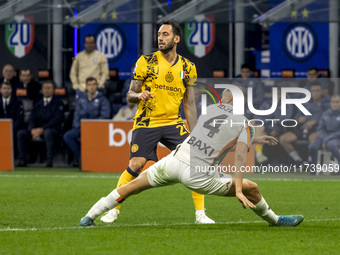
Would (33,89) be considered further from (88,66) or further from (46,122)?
(88,66)

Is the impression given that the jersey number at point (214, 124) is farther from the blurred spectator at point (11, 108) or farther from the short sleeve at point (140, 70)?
the blurred spectator at point (11, 108)

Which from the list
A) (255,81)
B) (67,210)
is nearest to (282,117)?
(255,81)

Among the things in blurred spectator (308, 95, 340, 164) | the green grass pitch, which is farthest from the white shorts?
blurred spectator (308, 95, 340, 164)

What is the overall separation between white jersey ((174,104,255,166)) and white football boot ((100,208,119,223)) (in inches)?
49.9

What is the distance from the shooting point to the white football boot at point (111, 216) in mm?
8984

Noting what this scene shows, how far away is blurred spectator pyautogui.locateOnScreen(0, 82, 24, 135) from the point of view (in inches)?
691

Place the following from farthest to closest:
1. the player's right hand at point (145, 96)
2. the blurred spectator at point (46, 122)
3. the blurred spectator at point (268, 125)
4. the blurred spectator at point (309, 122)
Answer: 1. the blurred spectator at point (46, 122)
2. the blurred spectator at point (309, 122)
3. the blurred spectator at point (268, 125)
4. the player's right hand at point (145, 96)

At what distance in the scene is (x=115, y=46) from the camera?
1984 centimetres

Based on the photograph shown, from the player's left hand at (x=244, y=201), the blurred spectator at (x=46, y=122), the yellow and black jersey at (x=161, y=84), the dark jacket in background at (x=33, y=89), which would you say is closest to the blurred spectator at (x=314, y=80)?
the blurred spectator at (x=46, y=122)

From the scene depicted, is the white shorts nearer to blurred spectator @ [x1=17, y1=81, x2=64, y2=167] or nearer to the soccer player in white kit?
the soccer player in white kit

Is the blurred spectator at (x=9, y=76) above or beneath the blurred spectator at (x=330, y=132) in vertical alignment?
above

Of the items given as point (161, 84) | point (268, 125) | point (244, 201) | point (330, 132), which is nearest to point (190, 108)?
point (161, 84)

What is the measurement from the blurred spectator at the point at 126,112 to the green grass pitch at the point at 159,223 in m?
2.58

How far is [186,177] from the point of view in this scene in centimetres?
800
